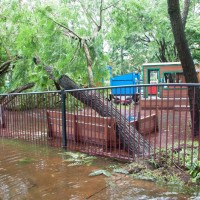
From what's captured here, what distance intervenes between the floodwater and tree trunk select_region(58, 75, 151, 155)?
0.53 m

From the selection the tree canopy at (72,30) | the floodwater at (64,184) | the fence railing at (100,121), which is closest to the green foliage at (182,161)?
the fence railing at (100,121)

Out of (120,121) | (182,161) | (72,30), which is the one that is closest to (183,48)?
(120,121)

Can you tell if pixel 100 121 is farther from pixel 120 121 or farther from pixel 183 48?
pixel 183 48

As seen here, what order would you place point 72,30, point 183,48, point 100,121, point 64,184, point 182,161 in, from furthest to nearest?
1. point 72,30
2. point 183,48
3. point 100,121
4. point 182,161
5. point 64,184

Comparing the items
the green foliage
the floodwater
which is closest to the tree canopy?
the floodwater

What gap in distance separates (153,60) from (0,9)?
21160mm

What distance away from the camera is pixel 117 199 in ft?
11.3

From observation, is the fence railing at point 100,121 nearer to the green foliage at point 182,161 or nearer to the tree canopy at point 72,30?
the green foliage at point 182,161

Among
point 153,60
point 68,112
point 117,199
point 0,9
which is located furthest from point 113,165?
point 153,60

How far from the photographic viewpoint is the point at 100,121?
5.61 m

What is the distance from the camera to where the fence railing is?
15.7 feet

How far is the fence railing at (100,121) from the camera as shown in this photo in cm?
478

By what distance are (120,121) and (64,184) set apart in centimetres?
204

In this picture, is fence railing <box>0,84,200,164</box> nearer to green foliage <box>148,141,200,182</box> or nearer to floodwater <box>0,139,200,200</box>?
Result: green foliage <box>148,141,200,182</box>
